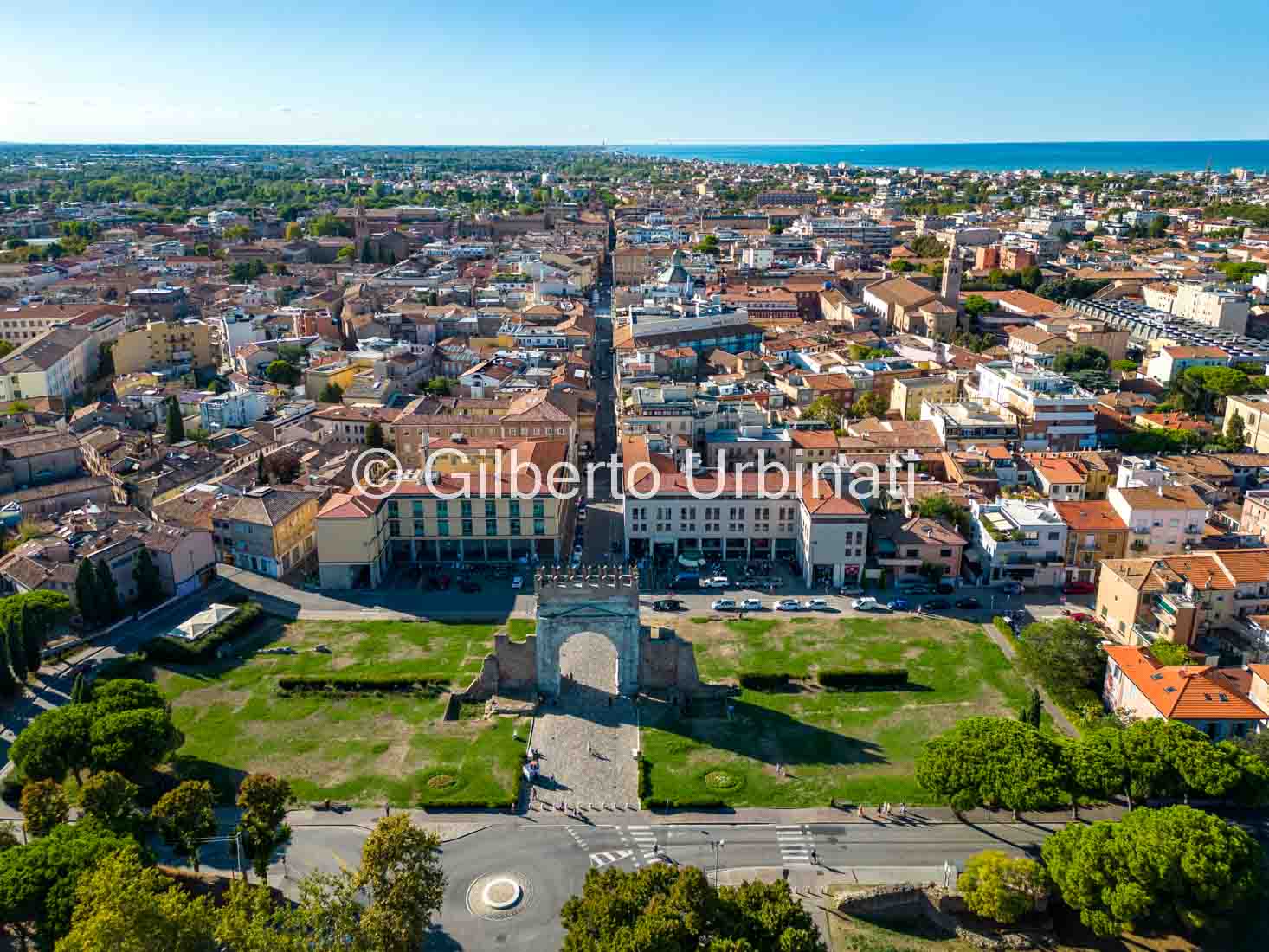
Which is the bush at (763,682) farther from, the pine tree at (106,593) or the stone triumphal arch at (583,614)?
the pine tree at (106,593)

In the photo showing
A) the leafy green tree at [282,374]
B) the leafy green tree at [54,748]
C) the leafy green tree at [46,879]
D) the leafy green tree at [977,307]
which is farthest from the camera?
the leafy green tree at [977,307]

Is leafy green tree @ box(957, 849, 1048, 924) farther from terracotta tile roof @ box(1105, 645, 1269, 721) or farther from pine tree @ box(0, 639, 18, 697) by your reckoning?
pine tree @ box(0, 639, 18, 697)

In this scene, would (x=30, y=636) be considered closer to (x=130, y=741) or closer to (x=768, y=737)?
(x=130, y=741)

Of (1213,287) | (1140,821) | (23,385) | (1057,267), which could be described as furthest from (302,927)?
(1057,267)

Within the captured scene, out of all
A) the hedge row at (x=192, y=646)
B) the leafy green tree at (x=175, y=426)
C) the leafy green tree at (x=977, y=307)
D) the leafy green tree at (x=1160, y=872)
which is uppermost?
Answer: the leafy green tree at (x=977, y=307)

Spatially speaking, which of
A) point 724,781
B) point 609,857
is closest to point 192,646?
point 609,857

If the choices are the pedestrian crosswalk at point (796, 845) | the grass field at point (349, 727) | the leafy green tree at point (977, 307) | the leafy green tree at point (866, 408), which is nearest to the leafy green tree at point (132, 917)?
the grass field at point (349, 727)
